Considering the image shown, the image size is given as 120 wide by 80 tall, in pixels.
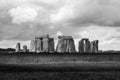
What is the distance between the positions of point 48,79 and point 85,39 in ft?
513

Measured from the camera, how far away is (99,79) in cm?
3088

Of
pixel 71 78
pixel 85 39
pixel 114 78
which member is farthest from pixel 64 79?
pixel 85 39

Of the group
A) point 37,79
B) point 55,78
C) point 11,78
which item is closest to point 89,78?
point 55,78

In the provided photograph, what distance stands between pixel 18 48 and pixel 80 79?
549 ft

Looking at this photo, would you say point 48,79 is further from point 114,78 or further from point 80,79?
point 114,78

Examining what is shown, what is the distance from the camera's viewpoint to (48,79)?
3091 centimetres

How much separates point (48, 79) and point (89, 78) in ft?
16.4

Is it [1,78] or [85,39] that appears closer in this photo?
[1,78]

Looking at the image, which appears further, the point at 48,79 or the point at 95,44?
the point at 95,44

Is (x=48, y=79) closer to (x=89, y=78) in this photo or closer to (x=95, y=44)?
(x=89, y=78)

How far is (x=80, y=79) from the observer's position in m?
31.0

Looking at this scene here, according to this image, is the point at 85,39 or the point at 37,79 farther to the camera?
the point at 85,39

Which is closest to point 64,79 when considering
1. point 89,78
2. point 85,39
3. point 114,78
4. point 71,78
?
point 71,78

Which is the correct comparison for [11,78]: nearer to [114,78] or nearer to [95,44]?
[114,78]
